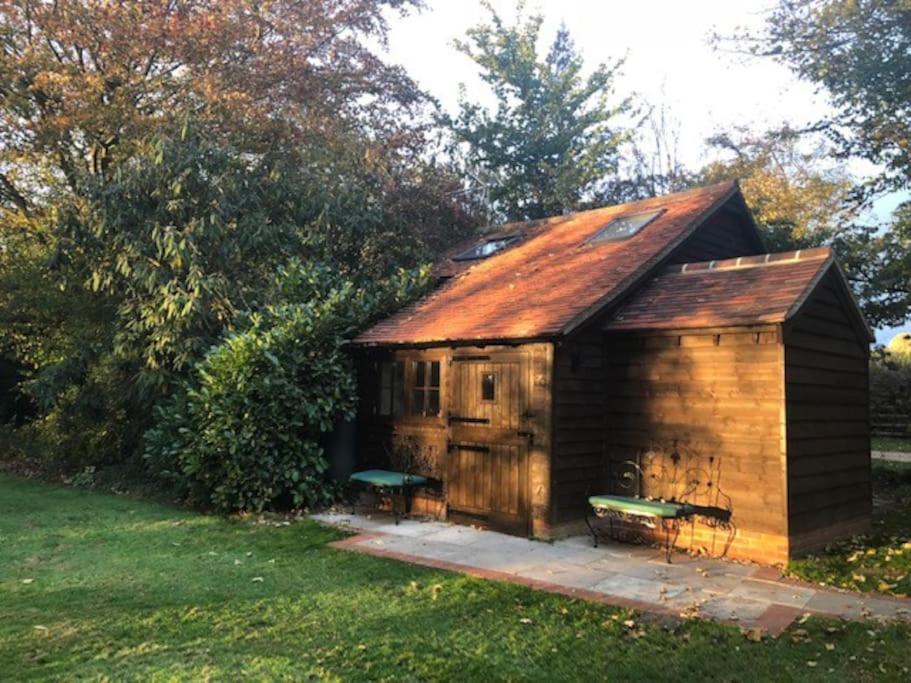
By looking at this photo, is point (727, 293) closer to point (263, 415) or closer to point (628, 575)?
point (628, 575)

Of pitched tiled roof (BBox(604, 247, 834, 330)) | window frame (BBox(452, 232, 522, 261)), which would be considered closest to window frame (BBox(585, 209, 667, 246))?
pitched tiled roof (BBox(604, 247, 834, 330))

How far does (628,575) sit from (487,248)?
886 centimetres

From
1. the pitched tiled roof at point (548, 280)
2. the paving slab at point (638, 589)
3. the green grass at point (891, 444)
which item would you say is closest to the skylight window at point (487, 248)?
the pitched tiled roof at point (548, 280)

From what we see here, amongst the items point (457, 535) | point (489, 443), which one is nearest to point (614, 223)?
point (489, 443)

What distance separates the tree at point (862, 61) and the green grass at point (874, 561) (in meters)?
7.96

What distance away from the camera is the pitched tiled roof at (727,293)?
299 inches

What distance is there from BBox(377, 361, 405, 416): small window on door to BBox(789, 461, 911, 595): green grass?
583 centimetres

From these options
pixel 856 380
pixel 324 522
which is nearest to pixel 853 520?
pixel 856 380

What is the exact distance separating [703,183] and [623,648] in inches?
870

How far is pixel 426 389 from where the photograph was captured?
9969 mm

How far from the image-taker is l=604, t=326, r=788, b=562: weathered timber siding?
7355 millimetres

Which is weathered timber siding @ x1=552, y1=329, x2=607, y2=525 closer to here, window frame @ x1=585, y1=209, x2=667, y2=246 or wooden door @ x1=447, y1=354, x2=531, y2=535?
wooden door @ x1=447, y1=354, x2=531, y2=535

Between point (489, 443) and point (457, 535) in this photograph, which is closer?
point (457, 535)

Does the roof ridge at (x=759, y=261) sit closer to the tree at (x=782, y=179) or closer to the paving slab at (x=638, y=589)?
the paving slab at (x=638, y=589)
